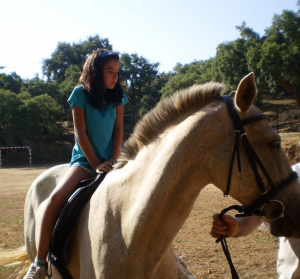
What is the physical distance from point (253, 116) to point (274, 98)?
37.4 metres

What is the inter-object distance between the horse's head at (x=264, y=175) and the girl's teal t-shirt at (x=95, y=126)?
1379 mm

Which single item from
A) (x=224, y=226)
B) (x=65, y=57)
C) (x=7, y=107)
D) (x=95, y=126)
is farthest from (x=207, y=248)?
(x=65, y=57)

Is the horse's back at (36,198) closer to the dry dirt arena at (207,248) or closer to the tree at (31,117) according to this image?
the dry dirt arena at (207,248)

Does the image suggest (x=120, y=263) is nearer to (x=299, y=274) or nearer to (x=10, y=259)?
(x=299, y=274)

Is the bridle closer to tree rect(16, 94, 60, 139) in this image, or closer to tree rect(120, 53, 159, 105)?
tree rect(16, 94, 60, 139)

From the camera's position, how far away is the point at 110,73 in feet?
8.51

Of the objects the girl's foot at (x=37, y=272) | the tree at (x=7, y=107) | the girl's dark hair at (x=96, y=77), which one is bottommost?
the girl's foot at (x=37, y=272)

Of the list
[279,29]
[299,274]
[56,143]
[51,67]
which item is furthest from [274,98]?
[51,67]

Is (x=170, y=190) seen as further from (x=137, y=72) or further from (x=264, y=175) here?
(x=137, y=72)

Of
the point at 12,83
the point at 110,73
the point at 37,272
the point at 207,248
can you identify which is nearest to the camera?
the point at 37,272

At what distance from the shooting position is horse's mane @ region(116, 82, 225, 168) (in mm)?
1962

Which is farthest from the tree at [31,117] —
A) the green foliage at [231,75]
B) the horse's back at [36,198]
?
the horse's back at [36,198]

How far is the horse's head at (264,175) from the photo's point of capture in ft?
5.56

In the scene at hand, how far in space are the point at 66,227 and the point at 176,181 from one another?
1128 mm
